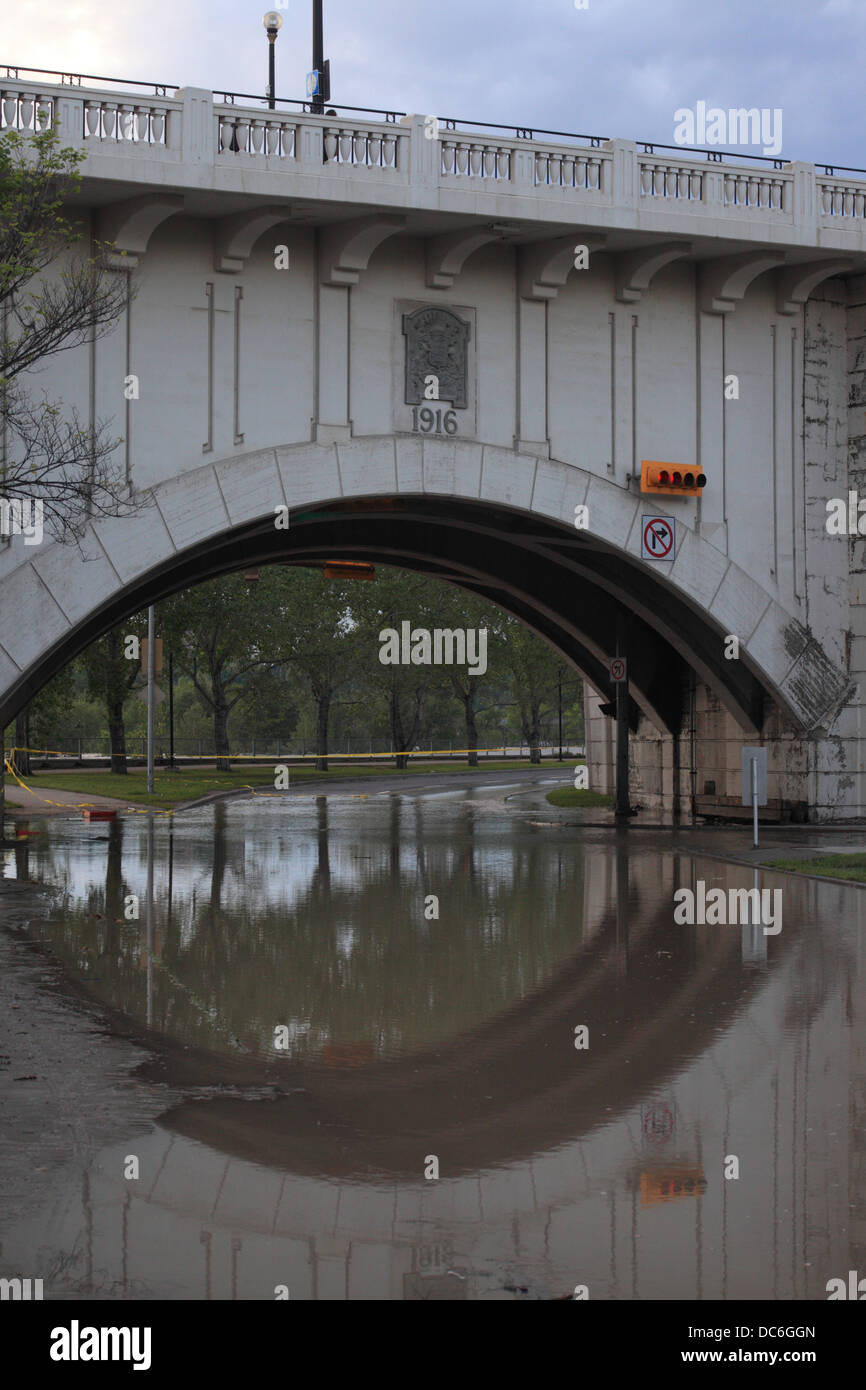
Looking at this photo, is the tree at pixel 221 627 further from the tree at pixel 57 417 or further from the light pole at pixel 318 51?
the tree at pixel 57 417

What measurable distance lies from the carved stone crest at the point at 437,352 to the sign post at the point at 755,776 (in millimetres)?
7937

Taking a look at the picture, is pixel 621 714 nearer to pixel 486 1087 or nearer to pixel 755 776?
pixel 755 776

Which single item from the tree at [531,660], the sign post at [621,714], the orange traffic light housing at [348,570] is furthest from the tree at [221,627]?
the sign post at [621,714]

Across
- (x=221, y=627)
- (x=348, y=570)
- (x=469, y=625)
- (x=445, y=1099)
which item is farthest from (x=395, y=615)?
(x=445, y=1099)

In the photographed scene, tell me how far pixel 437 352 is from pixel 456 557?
26.3 ft

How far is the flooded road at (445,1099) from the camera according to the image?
18.0 feet

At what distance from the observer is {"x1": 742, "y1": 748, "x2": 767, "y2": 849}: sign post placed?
22078 mm

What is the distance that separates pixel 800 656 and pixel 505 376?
7.96 metres

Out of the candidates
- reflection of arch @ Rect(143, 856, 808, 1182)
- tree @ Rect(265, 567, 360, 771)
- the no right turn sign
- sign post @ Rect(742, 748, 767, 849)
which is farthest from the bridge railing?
tree @ Rect(265, 567, 360, 771)

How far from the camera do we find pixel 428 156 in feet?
75.9

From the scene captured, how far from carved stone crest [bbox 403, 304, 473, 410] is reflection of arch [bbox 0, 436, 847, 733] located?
911 millimetres

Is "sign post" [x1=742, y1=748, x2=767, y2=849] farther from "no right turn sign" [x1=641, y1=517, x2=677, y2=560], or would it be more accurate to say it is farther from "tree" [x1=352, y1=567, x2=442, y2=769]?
"tree" [x1=352, y1=567, x2=442, y2=769]
